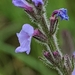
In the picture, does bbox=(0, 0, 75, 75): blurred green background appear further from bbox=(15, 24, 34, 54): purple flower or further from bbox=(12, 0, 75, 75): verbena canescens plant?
bbox=(15, 24, 34, 54): purple flower

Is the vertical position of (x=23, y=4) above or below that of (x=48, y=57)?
above

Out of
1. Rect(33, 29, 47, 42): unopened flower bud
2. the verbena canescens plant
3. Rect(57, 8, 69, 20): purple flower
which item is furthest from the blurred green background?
Rect(57, 8, 69, 20): purple flower

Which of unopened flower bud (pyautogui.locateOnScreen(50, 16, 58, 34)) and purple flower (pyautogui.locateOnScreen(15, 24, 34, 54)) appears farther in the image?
unopened flower bud (pyautogui.locateOnScreen(50, 16, 58, 34))

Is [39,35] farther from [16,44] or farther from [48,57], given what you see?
[16,44]

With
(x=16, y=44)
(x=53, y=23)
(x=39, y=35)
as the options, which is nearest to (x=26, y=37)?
(x=39, y=35)

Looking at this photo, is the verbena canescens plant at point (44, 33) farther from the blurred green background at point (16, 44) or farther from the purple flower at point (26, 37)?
the blurred green background at point (16, 44)

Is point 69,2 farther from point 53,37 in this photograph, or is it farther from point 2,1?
point 53,37
